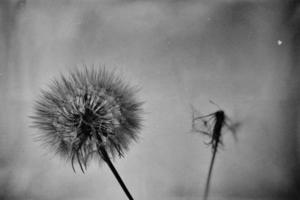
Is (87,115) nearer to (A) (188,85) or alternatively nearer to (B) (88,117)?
(B) (88,117)

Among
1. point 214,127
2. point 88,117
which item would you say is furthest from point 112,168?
point 214,127

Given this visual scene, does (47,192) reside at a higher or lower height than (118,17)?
lower

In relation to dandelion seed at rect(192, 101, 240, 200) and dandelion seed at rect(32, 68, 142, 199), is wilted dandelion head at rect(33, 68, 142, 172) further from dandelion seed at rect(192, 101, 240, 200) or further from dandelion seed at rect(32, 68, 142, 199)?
dandelion seed at rect(192, 101, 240, 200)

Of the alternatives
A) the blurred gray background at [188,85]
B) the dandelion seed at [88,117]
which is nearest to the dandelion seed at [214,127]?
the blurred gray background at [188,85]

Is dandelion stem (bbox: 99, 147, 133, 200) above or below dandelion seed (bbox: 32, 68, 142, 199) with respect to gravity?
below

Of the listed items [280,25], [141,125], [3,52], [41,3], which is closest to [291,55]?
[280,25]

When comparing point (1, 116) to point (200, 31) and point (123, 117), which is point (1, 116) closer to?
point (123, 117)

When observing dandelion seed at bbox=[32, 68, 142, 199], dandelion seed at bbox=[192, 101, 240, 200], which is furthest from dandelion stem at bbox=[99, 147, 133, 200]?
dandelion seed at bbox=[192, 101, 240, 200]
